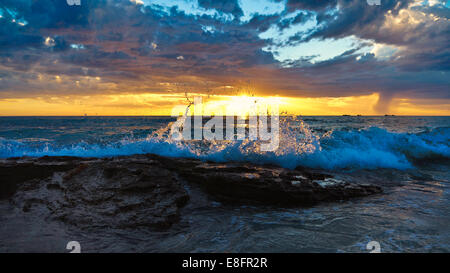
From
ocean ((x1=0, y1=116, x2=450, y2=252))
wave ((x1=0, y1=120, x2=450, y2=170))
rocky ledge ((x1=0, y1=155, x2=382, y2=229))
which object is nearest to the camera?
ocean ((x1=0, y1=116, x2=450, y2=252))

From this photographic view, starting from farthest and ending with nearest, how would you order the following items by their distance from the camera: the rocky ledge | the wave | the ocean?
the wave, the rocky ledge, the ocean

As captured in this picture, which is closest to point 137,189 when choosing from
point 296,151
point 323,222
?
point 323,222

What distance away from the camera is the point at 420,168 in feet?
28.8

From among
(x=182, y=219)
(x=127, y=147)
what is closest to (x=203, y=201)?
(x=182, y=219)

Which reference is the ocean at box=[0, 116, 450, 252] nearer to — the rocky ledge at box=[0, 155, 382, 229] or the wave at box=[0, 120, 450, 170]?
the wave at box=[0, 120, 450, 170]

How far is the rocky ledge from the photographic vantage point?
3.82 metres

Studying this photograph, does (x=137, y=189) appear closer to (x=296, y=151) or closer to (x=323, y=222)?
(x=323, y=222)

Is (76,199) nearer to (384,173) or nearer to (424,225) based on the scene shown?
(424,225)

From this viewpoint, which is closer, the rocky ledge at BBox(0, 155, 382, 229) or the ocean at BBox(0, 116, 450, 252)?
the ocean at BBox(0, 116, 450, 252)

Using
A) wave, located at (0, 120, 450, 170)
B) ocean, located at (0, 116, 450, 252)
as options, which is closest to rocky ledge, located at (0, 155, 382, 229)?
ocean, located at (0, 116, 450, 252)

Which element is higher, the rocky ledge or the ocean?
the rocky ledge

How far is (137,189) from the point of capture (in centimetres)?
471
